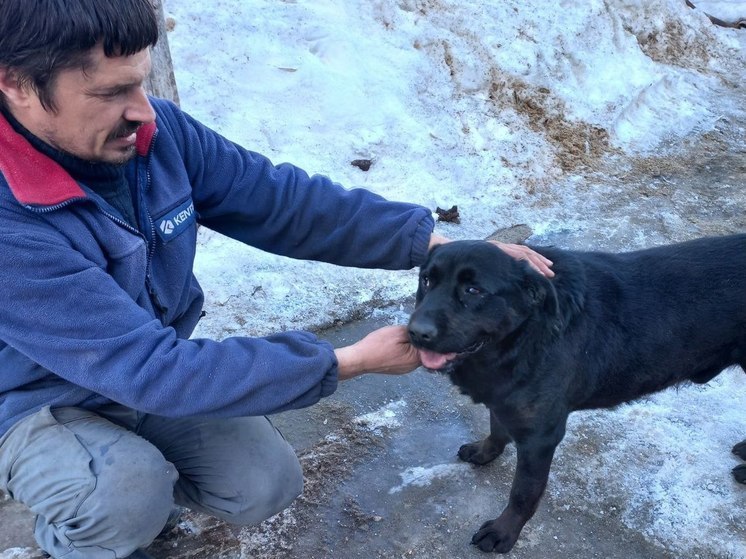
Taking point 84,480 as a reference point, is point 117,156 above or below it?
above

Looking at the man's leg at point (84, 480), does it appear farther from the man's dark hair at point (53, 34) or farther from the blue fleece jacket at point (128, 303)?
the man's dark hair at point (53, 34)

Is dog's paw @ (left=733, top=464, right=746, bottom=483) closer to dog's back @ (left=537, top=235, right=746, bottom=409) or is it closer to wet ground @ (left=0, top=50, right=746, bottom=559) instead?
wet ground @ (left=0, top=50, right=746, bottom=559)

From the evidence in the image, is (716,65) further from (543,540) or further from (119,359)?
(119,359)

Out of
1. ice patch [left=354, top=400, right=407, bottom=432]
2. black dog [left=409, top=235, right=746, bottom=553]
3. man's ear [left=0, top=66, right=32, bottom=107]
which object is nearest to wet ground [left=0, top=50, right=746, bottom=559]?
ice patch [left=354, top=400, right=407, bottom=432]

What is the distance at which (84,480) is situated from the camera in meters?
2.32

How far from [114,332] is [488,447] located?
6.60 ft

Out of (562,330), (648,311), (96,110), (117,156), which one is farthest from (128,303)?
(648,311)

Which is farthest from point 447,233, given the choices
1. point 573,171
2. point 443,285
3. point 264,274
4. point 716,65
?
point 716,65

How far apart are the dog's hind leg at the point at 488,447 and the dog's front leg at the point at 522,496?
396mm

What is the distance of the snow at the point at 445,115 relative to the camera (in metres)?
3.95

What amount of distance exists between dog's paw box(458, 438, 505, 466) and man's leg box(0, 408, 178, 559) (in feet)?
5.29

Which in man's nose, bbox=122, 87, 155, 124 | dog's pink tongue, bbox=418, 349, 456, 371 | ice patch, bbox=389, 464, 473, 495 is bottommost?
ice patch, bbox=389, 464, 473, 495

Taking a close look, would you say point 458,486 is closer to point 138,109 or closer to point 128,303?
point 128,303

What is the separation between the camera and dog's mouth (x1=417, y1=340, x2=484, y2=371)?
8.91 ft
